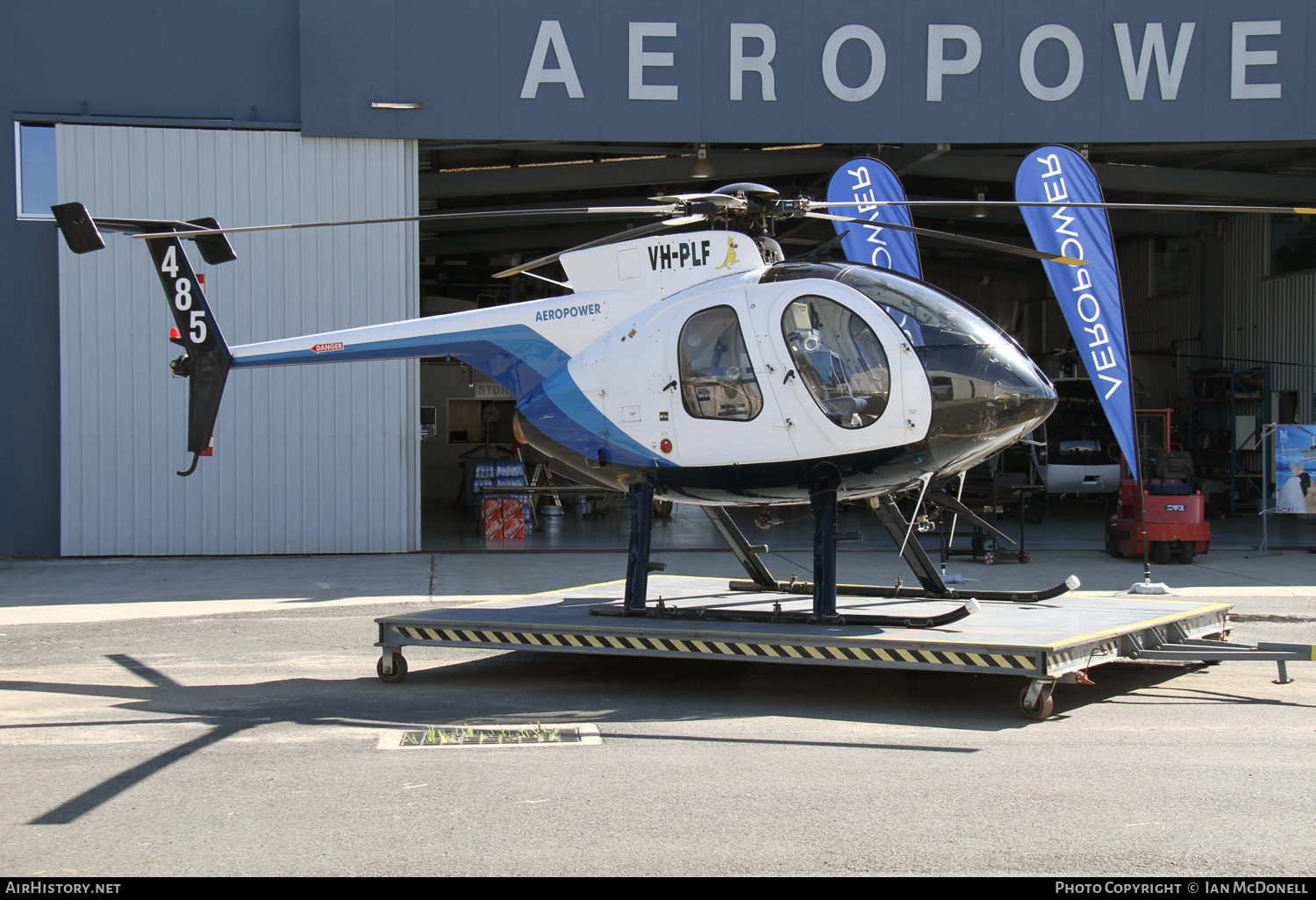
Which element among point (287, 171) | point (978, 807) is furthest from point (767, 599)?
point (287, 171)

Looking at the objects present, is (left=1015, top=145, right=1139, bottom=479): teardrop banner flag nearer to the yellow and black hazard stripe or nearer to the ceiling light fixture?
the yellow and black hazard stripe


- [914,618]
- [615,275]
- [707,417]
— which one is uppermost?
[615,275]

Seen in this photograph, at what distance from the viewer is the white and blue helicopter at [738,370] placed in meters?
7.42

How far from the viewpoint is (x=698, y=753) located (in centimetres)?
605

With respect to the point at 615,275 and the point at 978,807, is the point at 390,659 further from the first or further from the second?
the point at 978,807

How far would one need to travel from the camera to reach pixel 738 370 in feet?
26.0

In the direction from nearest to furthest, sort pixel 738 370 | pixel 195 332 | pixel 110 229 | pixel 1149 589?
pixel 738 370, pixel 110 229, pixel 195 332, pixel 1149 589

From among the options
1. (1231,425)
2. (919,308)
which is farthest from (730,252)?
(1231,425)

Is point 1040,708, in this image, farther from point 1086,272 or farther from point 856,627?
point 1086,272

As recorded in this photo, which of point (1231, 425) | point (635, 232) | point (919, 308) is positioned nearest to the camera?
point (919, 308)

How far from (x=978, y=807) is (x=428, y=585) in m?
8.94

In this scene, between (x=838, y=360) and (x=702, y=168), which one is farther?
(x=702, y=168)

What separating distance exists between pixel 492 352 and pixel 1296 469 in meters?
11.9

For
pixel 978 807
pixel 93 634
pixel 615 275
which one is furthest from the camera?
pixel 93 634
